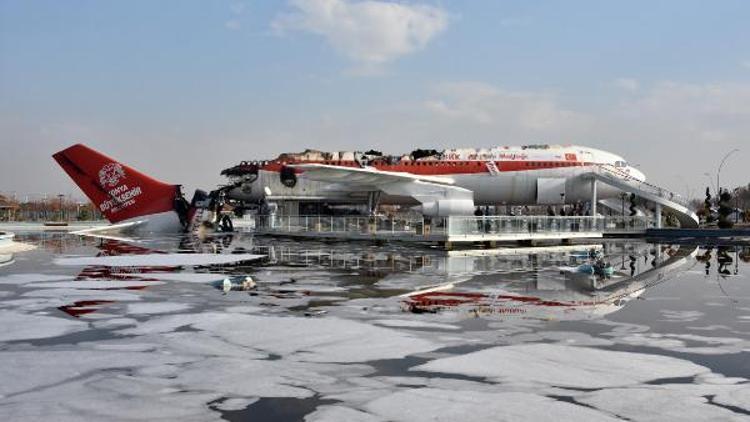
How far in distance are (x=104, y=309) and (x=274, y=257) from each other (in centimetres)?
1280

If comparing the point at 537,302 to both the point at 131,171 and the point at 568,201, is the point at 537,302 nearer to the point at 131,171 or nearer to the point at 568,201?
the point at 568,201

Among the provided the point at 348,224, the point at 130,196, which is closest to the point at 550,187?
the point at 348,224

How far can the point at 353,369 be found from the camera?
7754 millimetres

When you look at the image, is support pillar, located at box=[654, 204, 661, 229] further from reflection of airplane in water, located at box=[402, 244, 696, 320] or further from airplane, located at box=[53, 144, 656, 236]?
reflection of airplane in water, located at box=[402, 244, 696, 320]

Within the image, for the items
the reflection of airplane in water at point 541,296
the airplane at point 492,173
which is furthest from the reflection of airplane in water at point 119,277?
the airplane at point 492,173

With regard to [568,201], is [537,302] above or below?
below

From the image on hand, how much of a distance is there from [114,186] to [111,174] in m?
0.94

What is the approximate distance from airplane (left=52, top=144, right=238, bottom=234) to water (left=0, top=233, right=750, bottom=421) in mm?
29475

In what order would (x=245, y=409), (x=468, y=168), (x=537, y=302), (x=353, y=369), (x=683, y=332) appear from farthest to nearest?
(x=468, y=168), (x=537, y=302), (x=683, y=332), (x=353, y=369), (x=245, y=409)

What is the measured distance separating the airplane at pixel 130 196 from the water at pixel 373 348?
2947 cm

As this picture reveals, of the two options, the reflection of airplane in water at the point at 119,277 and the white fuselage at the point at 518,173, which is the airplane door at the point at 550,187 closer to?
the white fuselage at the point at 518,173

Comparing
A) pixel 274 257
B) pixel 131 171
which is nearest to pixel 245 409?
pixel 274 257

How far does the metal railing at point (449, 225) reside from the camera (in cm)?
2992

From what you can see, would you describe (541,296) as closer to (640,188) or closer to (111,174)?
(640,188)
